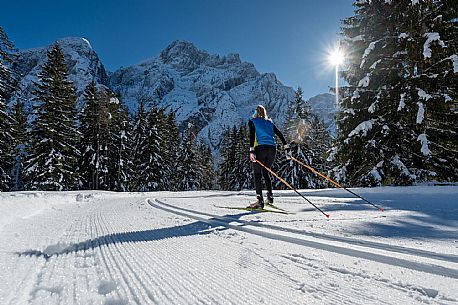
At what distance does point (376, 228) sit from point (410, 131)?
9011 millimetres

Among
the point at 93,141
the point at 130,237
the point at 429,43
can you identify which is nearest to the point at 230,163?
the point at 93,141

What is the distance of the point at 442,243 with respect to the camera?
1882 millimetres

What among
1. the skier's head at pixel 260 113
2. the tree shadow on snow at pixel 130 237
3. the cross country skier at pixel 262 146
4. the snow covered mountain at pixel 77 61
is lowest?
the tree shadow on snow at pixel 130 237

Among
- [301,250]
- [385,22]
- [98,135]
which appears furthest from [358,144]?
[98,135]

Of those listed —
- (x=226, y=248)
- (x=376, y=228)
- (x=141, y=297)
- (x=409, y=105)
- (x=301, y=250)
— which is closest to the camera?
(x=141, y=297)

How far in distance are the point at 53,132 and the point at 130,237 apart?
901 inches

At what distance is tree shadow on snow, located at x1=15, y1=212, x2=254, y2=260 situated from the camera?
185cm

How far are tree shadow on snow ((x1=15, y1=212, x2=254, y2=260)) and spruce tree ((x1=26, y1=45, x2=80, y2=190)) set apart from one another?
21115 millimetres

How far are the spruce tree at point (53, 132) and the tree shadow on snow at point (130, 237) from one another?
21.1 metres

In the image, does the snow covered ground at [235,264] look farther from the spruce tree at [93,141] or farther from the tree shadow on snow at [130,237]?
the spruce tree at [93,141]

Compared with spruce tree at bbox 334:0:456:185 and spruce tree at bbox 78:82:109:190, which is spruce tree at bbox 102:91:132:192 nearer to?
spruce tree at bbox 78:82:109:190

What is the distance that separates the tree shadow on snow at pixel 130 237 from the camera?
1851 mm

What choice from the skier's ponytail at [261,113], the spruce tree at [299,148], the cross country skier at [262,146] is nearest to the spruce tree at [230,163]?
the spruce tree at [299,148]

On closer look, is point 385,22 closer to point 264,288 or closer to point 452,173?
point 452,173
